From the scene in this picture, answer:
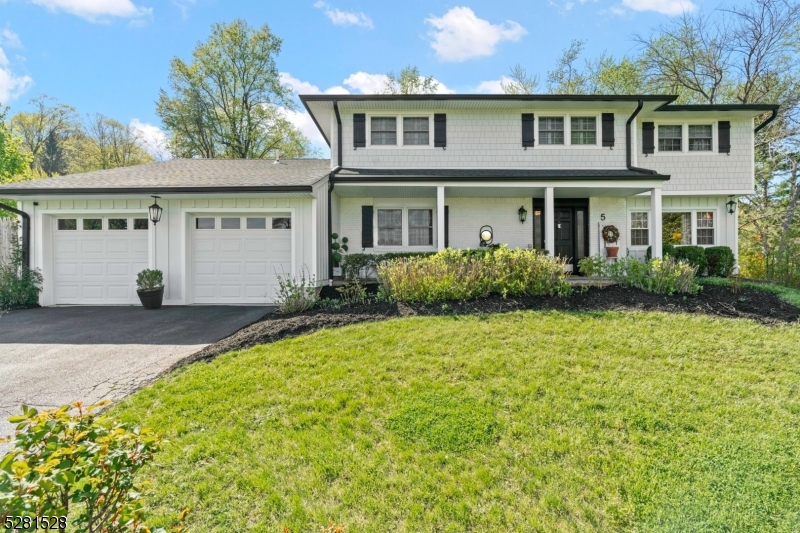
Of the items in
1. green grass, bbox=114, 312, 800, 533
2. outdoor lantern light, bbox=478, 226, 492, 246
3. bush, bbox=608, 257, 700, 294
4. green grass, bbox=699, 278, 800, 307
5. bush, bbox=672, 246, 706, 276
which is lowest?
green grass, bbox=114, 312, 800, 533

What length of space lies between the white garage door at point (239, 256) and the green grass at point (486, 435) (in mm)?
4852

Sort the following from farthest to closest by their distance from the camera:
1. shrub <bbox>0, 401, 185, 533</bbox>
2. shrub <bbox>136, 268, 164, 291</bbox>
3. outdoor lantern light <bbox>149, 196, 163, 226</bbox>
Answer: outdoor lantern light <bbox>149, 196, 163, 226</bbox> < shrub <bbox>136, 268, 164, 291</bbox> < shrub <bbox>0, 401, 185, 533</bbox>

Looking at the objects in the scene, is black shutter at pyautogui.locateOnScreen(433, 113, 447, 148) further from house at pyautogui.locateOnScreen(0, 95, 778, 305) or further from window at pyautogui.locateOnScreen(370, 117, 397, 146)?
window at pyautogui.locateOnScreen(370, 117, 397, 146)

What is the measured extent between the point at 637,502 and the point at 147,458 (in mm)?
2695

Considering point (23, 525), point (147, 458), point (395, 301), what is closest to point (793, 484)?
point (147, 458)

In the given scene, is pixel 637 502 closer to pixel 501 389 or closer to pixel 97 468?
pixel 501 389

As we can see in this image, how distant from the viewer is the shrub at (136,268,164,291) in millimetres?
8430

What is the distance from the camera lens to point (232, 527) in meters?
2.14

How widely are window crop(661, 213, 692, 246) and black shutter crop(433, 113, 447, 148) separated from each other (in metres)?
7.24

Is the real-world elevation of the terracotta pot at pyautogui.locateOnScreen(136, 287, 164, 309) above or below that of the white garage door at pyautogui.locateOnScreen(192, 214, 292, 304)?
below

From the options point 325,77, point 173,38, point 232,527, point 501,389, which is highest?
point 173,38

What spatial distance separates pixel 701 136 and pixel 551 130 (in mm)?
4614

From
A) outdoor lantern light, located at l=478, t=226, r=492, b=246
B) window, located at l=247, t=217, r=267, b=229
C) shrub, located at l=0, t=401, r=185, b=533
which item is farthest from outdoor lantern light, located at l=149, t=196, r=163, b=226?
shrub, located at l=0, t=401, r=185, b=533

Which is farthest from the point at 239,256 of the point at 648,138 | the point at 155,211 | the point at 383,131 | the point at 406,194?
the point at 648,138
